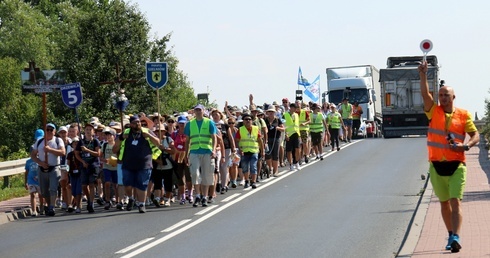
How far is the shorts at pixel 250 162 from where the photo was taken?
27.8m

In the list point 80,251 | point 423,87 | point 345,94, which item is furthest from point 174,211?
point 345,94

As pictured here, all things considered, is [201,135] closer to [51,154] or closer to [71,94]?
[51,154]

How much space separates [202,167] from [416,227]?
655 cm

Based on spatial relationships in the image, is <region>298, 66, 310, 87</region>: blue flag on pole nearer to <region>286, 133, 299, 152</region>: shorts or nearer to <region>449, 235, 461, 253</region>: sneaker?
<region>286, 133, 299, 152</region>: shorts

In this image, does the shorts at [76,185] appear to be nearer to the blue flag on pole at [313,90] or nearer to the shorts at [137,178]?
the shorts at [137,178]

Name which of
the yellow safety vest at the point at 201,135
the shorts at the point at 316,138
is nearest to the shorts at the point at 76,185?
the yellow safety vest at the point at 201,135

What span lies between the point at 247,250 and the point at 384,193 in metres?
8.91

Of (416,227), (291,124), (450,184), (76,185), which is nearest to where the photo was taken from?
(450,184)

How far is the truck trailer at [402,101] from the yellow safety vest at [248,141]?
24.3 metres

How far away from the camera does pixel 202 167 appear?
23641 mm

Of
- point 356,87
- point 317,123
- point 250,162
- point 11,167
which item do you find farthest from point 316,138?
point 356,87

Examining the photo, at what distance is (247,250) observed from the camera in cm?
1658

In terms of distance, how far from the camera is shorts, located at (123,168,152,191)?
23.1 metres

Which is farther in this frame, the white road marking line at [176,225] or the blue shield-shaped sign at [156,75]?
the blue shield-shaped sign at [156,75]
